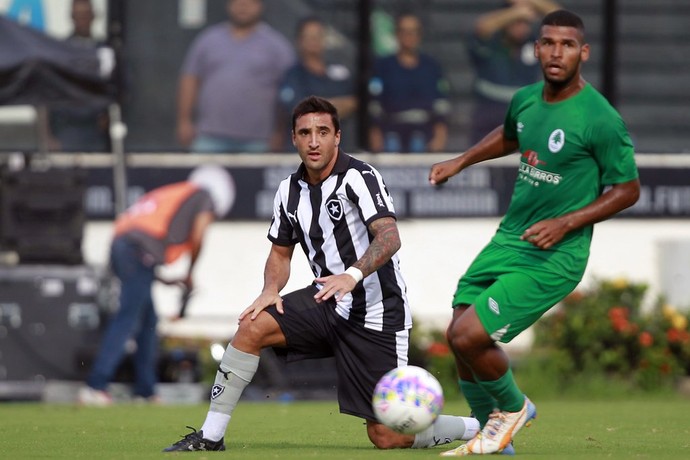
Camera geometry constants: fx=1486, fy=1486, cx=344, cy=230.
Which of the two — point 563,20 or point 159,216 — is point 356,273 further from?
point 159,216

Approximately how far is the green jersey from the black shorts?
101cm

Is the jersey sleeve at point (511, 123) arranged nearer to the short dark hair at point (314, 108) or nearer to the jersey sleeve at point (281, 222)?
the short dark hair at point (314, 108)

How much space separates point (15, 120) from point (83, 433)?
843 centimetres

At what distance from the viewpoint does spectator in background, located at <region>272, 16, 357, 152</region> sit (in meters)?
18.2

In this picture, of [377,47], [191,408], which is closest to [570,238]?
[191,408]

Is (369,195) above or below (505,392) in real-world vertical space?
above

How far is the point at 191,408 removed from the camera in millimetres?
14086

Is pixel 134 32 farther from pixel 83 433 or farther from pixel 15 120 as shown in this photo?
pixel 83 433

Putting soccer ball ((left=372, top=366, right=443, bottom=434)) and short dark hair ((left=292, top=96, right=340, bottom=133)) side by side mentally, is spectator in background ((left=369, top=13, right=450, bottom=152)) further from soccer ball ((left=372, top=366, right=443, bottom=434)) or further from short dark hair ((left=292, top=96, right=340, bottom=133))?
soccer ball ((left=372, top=366, right=443, bottom=434))

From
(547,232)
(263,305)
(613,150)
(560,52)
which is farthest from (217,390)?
(560,52)

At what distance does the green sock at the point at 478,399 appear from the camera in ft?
28.3

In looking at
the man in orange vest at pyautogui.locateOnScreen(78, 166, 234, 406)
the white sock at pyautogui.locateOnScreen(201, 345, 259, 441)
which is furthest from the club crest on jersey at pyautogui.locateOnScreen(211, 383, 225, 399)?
the man in orange vest at pyautogui.locateOnScreen(78, 166, 234, 406)

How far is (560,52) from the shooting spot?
27.2 ft

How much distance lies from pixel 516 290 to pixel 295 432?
2.93 metres
